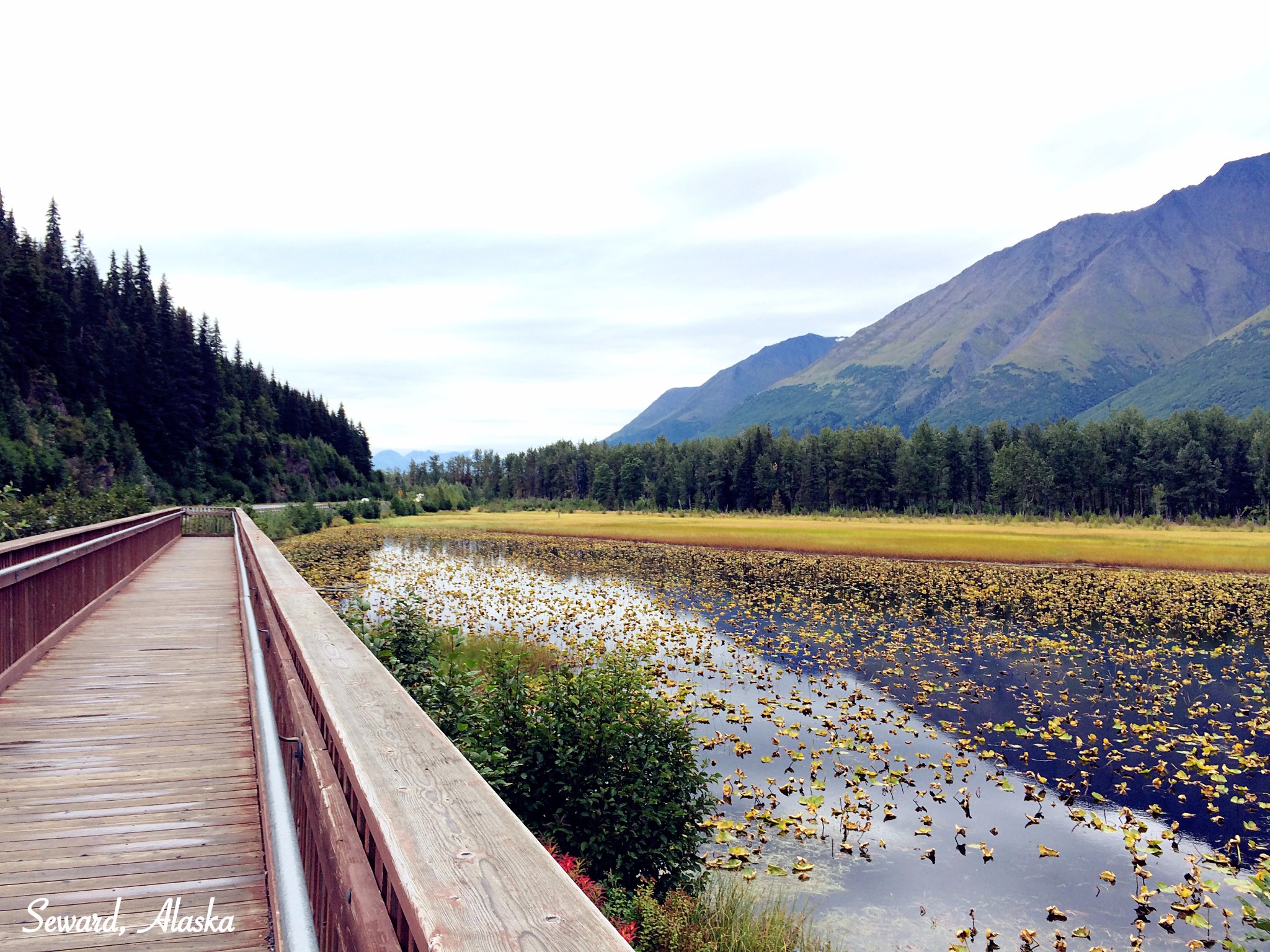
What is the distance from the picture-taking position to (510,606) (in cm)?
2728

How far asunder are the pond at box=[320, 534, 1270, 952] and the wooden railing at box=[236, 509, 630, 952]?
7.61 metres

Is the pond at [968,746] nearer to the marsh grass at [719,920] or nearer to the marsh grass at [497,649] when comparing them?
the marsh grass at [719,920]

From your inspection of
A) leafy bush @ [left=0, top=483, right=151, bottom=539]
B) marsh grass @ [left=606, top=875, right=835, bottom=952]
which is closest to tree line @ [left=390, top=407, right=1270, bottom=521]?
leafy bush @ [left=0, top=483, right=151, bottom=539]

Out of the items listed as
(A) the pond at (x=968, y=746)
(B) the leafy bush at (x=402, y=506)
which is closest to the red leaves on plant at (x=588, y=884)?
(A) the pond at (x=968, y=746)

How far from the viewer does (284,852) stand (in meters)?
2.25

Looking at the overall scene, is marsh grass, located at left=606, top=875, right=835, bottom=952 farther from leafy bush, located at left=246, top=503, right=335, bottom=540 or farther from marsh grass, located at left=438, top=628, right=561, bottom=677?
leafy bush, located at left=246, top=503, right=335, bottom=540

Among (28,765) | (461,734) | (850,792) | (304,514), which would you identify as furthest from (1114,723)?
(304,514)

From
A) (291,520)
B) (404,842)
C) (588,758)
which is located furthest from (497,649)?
(291,520)

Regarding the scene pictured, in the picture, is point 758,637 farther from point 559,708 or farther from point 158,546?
point 158,546

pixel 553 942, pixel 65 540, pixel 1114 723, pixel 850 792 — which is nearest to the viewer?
pixel 553 942

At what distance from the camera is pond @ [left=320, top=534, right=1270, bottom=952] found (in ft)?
30.7

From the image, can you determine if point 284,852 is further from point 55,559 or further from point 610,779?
point 55,559

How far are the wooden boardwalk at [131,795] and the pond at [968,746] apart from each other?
6500 mm

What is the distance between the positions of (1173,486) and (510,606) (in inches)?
3965
